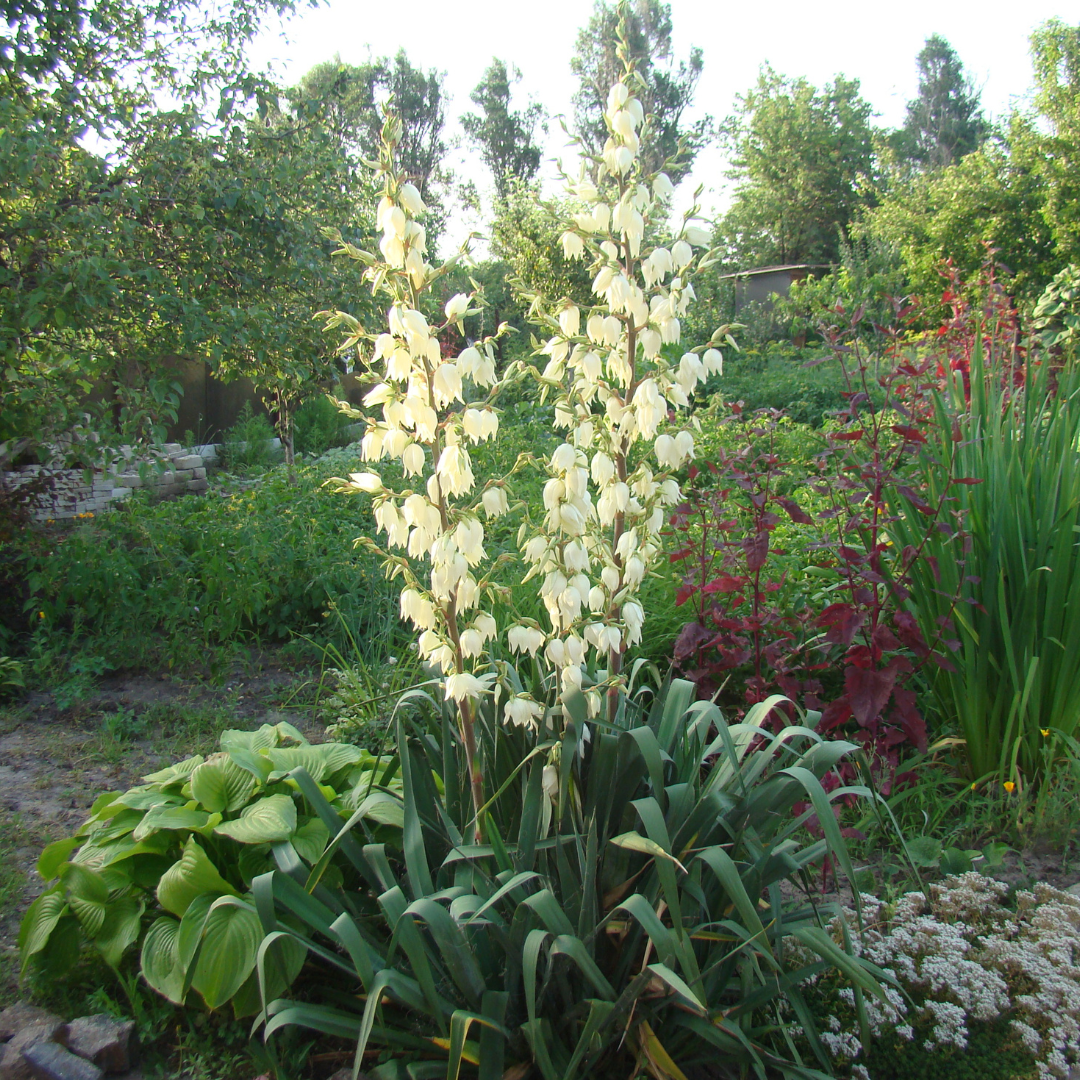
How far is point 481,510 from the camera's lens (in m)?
1.87

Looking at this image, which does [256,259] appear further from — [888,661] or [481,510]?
[888,661]

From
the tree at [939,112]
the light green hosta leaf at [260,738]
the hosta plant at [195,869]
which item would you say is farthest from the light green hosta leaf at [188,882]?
the tree at [939,112]

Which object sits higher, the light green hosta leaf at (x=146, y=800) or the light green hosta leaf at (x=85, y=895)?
the light green hosta leaf at (x=146, y=800)

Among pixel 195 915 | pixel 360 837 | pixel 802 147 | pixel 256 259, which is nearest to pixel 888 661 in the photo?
pixel 360 837

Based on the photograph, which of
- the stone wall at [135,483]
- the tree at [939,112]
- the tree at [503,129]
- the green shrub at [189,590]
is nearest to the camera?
the green shrub at [189,590]

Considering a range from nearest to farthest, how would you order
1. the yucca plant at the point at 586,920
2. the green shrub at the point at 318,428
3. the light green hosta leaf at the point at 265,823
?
the yucca plant at the point at 586,920 < the light green hosta leaf at the point at 265,823 < the green shrub at the point at 318,428

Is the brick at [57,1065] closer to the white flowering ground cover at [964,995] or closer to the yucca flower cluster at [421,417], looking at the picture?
the yucca flower cluster at [421,417]

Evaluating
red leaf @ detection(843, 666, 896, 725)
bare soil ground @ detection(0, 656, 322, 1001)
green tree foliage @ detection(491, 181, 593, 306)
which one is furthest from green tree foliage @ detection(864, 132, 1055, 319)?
bare soil ground @ detection(0, 656, 322, 1001)

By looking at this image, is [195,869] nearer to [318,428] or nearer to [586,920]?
[586,920]

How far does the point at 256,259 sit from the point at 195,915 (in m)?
3.94

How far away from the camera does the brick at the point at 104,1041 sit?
5.91 ft

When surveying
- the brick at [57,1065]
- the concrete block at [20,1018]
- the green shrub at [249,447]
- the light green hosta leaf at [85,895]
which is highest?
the green shrub at [249,447]

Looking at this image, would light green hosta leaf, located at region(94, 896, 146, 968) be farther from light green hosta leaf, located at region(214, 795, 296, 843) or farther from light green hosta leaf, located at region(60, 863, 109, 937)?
light green hosta leaf, located at region(214, 795, 296, 843)

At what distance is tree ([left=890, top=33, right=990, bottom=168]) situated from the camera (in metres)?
43.2
